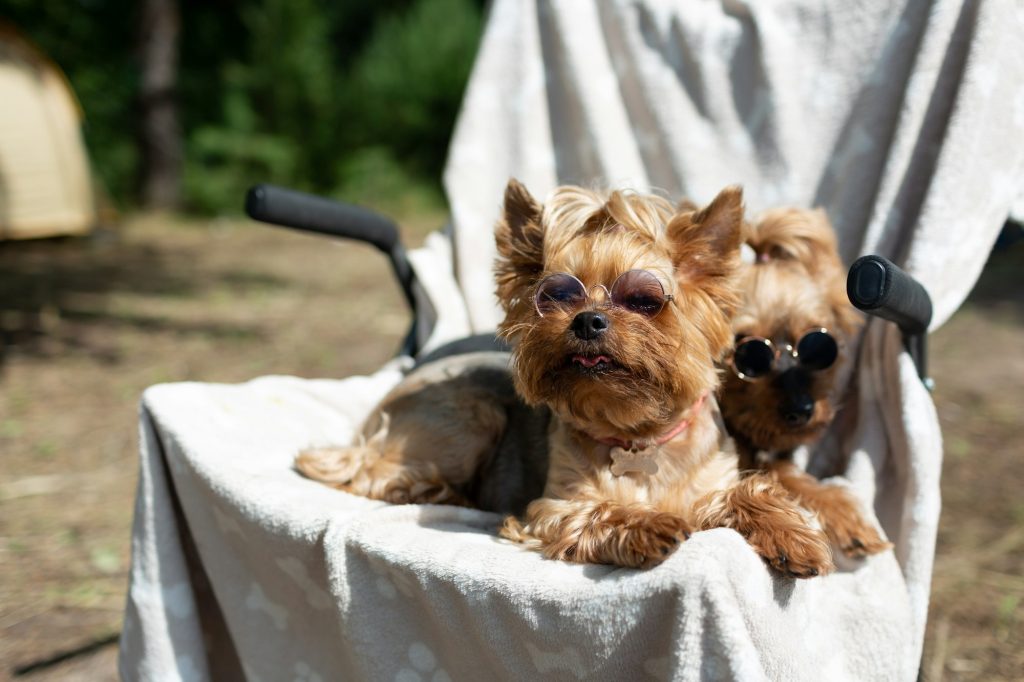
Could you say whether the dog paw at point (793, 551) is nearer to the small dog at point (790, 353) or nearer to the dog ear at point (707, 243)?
the small dog at point (790, 353)

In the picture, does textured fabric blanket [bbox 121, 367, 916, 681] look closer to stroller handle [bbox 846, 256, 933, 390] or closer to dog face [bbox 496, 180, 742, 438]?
dog face [bbox 496, 180, 742, 438]

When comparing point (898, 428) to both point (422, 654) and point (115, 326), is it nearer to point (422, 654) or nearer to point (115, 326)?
point (422, 654)

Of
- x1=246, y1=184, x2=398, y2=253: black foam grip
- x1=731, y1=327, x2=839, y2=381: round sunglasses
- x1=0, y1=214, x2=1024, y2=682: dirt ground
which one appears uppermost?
x1=246, y1=184, x2=398, y2=253: black foam grip

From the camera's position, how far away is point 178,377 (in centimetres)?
616

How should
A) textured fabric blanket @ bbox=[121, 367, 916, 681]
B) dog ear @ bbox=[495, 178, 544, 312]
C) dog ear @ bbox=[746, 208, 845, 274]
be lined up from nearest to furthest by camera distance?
textured fabric blanket @ bbox=[121, 367, 916, 681], dog ear @ bbox=[495, 178, 544, 312], dog ear @ bbox=[746, 208, 845, 274]

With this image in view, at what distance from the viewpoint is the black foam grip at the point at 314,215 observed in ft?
9.84

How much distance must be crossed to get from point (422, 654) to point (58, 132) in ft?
29.7

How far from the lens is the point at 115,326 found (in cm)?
738

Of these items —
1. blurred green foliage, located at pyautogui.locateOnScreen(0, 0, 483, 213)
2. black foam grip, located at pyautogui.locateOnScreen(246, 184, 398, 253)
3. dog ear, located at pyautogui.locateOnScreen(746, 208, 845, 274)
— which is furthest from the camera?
blurred green foliage, located at pyautogui.locateOnScreen(0, 0, 483, 213)

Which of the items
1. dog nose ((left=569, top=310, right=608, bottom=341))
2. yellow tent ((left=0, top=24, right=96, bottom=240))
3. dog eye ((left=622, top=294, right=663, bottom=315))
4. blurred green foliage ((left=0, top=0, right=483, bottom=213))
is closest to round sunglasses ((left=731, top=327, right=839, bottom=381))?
dog eye ((left=622, top=294, right=663, bottom=315))

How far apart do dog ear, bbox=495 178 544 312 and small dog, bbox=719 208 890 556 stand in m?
0.57

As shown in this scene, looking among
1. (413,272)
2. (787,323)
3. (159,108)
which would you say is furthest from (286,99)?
(787,323)

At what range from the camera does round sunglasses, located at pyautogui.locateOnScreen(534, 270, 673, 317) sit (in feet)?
7.01

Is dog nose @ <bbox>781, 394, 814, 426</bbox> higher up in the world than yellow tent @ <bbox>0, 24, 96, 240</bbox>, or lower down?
higher up
